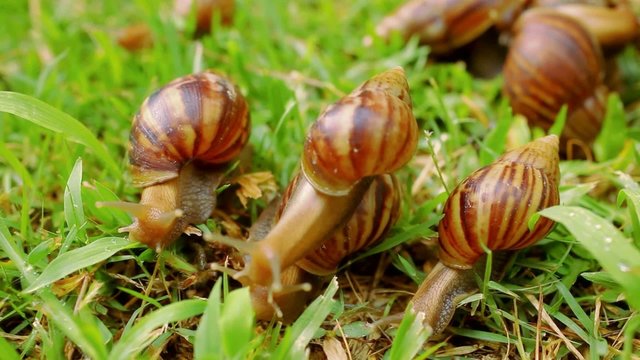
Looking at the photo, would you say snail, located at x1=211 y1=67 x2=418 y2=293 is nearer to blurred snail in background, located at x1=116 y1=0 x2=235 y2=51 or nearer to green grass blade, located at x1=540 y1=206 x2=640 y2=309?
green grass blade, located at x1=540 y1=206 x2=640 y2=309

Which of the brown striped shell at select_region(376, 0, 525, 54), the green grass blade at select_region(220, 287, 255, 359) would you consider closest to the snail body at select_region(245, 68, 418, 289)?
the green grass blade at select_region(220, 287, 255, 359)

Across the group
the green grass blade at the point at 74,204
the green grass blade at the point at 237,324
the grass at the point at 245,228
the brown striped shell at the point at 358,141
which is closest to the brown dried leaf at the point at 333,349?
the grass at the point at 245,228

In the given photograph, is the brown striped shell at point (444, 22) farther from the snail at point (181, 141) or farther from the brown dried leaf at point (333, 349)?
the brown dried leaf at point (333, 349)

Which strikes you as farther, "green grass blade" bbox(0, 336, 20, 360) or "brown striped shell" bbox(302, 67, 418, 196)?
"brown striped shell" bbox(302, 67, 418, 196)

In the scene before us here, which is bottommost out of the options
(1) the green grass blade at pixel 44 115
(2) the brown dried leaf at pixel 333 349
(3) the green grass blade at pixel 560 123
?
(2) the brown dried leaf at pixel 333 349

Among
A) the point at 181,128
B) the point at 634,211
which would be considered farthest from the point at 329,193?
the point at 634,211

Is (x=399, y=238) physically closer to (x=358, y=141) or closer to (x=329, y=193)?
(x=329, y=193)

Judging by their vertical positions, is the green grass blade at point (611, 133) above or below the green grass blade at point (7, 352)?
below

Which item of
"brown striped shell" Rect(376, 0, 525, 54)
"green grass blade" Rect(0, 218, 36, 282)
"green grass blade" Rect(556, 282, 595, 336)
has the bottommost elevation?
"green grass blade" Rect(556, 282, 595, 336)
